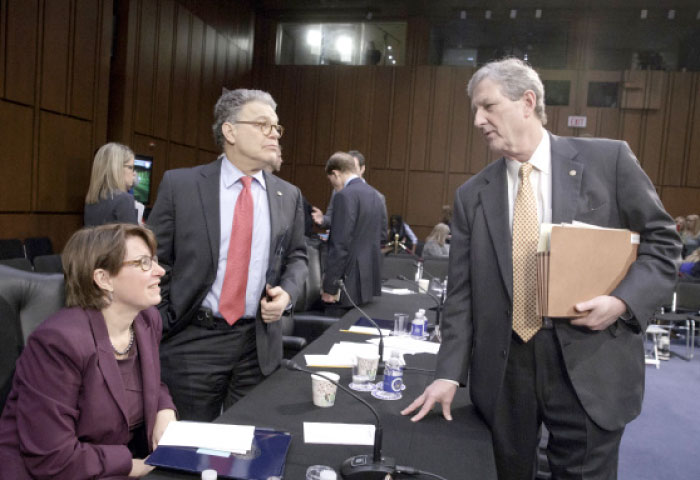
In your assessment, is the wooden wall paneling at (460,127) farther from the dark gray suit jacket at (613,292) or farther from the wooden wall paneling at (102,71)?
the dark gray suit jacket at (613,292)

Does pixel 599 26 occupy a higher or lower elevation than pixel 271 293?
higher

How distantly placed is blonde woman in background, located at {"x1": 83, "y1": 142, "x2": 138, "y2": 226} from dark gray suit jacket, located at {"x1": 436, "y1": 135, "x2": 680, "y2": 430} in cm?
323

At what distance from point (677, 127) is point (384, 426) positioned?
10500 mm

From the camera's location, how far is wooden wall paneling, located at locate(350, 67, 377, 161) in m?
10.8

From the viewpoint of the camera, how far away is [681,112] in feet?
32.8

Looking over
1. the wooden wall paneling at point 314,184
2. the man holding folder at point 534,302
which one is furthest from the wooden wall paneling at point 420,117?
the man holding folder at point 534,302

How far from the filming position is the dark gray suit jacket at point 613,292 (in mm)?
1411

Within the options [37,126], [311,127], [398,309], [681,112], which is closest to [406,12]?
[311,127]

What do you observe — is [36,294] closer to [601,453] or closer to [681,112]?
[601,453]

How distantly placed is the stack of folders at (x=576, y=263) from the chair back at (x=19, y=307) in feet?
4.47

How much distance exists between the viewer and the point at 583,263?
1350 mm

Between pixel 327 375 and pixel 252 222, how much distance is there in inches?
28.8

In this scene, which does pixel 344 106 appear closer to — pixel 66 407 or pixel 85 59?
pixel 85 59

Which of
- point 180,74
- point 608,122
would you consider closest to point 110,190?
point 180,74
